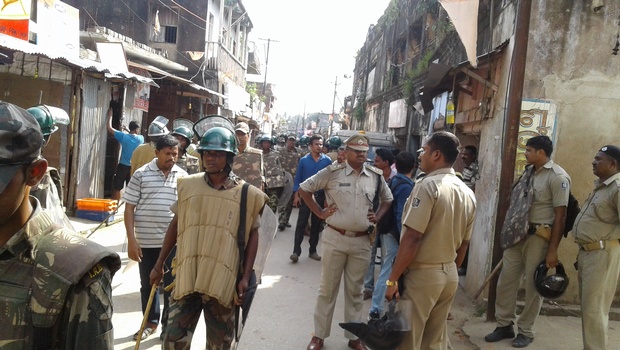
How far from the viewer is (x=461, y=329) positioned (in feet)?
18.0

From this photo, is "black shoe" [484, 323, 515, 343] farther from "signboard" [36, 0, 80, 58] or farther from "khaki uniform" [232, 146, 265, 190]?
"signboard" [36, 0, 80, 58]

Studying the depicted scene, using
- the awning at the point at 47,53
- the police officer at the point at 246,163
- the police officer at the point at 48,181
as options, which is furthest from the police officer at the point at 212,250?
the awning at the point at 47,53

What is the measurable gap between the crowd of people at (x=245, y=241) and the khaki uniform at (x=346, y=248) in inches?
0.4

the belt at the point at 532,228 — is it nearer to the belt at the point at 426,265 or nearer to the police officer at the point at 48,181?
the belt at the point at 426,265

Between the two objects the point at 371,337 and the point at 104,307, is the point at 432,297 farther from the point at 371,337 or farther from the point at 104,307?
the point at 104,307

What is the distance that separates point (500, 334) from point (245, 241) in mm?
3188

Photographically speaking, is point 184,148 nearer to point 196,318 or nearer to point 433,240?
point 196,318

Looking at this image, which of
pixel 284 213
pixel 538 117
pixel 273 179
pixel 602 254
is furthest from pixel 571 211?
pixel 284 213

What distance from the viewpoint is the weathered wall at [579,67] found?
19.8ft

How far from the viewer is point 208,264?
3.21 m

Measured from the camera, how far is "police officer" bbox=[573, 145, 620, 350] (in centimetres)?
446

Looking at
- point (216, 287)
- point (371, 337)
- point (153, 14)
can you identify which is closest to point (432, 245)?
point (371, 337)

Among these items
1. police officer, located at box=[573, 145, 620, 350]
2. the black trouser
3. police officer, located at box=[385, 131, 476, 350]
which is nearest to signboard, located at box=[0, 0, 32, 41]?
the black trouser

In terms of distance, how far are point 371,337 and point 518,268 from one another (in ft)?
7.36
